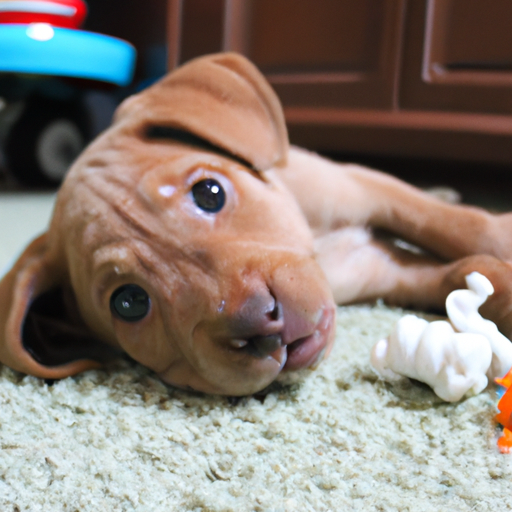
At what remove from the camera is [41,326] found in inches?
Result: 51.2

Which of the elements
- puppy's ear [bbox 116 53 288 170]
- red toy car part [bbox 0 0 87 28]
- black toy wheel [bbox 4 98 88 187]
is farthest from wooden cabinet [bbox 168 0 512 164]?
puppy's ear [bbox 116 53 288 170]

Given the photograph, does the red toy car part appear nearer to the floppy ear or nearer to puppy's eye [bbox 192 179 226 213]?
the floppy ear

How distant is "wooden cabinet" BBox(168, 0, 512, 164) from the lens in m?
2.33

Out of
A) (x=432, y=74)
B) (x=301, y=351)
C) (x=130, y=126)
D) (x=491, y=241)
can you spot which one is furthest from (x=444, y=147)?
(x=301, y=351)

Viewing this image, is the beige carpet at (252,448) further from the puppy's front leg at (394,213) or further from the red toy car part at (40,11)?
the red toy car part at (40,11)

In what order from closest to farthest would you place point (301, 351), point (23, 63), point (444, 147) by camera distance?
point (301, 351), point (444, 147), point (23, 63)

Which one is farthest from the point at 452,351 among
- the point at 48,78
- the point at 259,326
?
the point at 48,78

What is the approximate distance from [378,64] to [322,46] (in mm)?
304

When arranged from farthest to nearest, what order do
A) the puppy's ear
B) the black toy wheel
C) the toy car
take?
1. the black toy wheel
2. the toy car
3. the puppy's ear

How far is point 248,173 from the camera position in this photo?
1229 mm

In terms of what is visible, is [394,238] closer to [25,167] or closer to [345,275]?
[345,275]

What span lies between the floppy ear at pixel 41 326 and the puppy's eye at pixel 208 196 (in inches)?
14.8

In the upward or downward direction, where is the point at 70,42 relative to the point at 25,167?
upward

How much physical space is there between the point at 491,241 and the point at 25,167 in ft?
10.3
